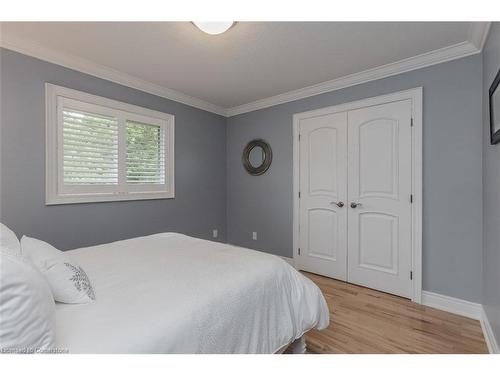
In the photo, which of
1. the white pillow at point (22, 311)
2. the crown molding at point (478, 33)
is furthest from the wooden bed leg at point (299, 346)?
the crown molding at point (478, 33)

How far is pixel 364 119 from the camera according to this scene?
2.79 metres

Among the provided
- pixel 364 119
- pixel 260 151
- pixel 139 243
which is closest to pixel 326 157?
pixel 364 119

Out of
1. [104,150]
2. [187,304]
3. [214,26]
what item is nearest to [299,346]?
[187,304]

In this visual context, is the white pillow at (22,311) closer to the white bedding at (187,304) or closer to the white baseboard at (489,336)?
the white bedding at (187,304)

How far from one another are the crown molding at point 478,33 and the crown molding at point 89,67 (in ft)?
9.53

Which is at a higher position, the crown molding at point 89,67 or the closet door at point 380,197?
the crown molding at point 89,67

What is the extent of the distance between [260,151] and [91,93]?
2.14 metres

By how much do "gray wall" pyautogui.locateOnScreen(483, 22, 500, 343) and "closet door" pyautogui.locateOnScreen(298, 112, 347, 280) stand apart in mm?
1197

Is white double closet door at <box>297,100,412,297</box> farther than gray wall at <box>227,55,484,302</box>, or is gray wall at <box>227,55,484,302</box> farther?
white double closet door at <box>297,100,412,297</box>

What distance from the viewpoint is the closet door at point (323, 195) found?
2.98 metres

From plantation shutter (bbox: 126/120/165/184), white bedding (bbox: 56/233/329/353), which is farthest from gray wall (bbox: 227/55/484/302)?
plantation shutter (bbox: 126/120/165/184)

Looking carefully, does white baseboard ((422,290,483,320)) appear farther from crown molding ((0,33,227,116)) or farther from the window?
crown molding ((0,33,227,116))

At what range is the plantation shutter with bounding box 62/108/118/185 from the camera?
249 centimetres
